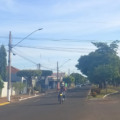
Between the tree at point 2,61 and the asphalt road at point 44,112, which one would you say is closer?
the asphalt road at point 44,112

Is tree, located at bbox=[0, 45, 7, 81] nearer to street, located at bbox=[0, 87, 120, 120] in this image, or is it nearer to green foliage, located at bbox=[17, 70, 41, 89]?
green foliage, located at bbox=[17, 70, 41, 89]

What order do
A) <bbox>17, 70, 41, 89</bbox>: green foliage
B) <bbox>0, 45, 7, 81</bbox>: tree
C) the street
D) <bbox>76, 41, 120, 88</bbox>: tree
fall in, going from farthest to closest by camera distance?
<bbox>17, 70, 41, 89</bbox>: green foliage → <bbox>0, 45, 7, 81</bbox>: tree → <bbox>76, 41, 120, 88</bbox>: tree → the street

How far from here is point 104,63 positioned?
5581cm

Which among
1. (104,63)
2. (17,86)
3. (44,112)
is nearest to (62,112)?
(44,112)

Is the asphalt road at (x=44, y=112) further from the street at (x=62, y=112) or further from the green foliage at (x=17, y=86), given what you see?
the green foliage at (x=17, y=86)

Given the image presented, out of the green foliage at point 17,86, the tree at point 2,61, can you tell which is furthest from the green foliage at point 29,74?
the green foliage at point 17,86

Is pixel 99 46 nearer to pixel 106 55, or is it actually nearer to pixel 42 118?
pixel 106 55

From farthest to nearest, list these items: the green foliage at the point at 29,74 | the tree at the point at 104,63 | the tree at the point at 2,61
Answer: the green foliage at the point at 29,74, the tree at the point at 2,61, the tree at the point at 104,63

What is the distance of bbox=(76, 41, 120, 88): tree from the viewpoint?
48491 mm

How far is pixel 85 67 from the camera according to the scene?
229 feet

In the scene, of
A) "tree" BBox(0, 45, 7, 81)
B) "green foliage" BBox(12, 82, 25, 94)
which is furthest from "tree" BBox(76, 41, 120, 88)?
"tree" BBox(0, 45, 7, 81)

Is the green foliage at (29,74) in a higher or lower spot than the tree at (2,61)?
lower

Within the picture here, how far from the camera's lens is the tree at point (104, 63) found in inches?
1909

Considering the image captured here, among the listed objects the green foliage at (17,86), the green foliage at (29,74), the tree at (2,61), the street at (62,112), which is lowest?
the street at (62,112)
